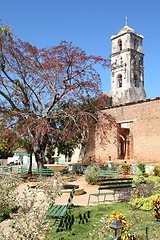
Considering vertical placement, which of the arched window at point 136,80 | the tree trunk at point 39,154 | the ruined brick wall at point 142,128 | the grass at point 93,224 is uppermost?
the arched window at point 136,80

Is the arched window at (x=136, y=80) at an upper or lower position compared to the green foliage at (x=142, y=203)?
upper

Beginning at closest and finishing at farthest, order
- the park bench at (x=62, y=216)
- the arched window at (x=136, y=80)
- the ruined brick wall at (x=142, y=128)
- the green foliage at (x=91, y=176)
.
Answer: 1. the park bench at (x=62, y=216)
2. the green foliage at (x=91, y=176)
3. the ruined brick wall at (x=142, y=128)
4. the arched window at (x=136, y=80)

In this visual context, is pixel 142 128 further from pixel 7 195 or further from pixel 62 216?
pixel 62 216

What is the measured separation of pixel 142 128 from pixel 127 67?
70.6ft

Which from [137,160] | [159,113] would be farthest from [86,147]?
[159,113]

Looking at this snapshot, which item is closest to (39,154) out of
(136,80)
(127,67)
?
(127,67)

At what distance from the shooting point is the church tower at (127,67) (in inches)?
1660

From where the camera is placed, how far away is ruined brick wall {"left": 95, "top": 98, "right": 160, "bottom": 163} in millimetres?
21906

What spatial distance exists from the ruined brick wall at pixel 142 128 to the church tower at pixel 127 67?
16.7 meters

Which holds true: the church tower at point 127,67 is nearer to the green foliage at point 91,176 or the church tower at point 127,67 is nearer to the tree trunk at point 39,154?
the tree trunk at point 39,154

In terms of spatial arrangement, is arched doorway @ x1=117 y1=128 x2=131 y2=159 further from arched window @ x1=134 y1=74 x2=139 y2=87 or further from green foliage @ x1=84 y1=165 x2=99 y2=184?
arched window @ x1=134 y1=74 x2=139 y2=87

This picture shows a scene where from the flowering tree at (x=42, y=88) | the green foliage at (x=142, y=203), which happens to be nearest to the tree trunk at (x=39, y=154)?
the flowering tree at (x=42, y=88)

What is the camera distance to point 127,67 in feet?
140

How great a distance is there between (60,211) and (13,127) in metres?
11.9
